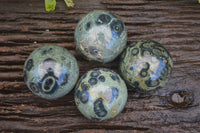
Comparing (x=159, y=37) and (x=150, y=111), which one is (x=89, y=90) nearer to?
(x=150, y=111)

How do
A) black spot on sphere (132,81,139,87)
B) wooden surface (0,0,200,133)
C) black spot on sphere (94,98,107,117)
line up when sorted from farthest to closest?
wooden surface (0,0,200,133)
black spot on sphere (132,81,139,87)
black spot on sphere (94,98,107,117)

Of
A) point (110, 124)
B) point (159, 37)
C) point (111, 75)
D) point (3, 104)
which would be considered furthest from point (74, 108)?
point (159, 37)

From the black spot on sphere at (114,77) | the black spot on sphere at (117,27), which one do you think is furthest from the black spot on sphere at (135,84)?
the black spot on sphere at (117,27)

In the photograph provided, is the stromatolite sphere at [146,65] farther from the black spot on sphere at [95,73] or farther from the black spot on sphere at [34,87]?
the black spot on sphere at [34,87]

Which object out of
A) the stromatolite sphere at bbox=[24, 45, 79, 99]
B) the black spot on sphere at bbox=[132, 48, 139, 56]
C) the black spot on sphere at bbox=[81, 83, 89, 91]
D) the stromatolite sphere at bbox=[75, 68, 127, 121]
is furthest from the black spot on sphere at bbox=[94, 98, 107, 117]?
the black spot on sphere at bbox=[132, 48, 139, 56]

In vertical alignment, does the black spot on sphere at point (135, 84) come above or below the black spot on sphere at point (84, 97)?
above

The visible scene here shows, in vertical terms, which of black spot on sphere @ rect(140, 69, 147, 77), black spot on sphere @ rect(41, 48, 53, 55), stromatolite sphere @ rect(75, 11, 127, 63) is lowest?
black spot on sphere @ rect(140, 69, 147, 77)

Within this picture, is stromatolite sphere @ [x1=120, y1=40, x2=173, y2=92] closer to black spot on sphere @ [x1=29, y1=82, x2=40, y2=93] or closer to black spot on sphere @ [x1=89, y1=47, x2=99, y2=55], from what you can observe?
black spot on sphere @ [x1=89, y1=47, x2=99, y2=55]

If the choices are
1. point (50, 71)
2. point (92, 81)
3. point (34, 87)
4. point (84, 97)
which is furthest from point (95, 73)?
point (34, 87)
